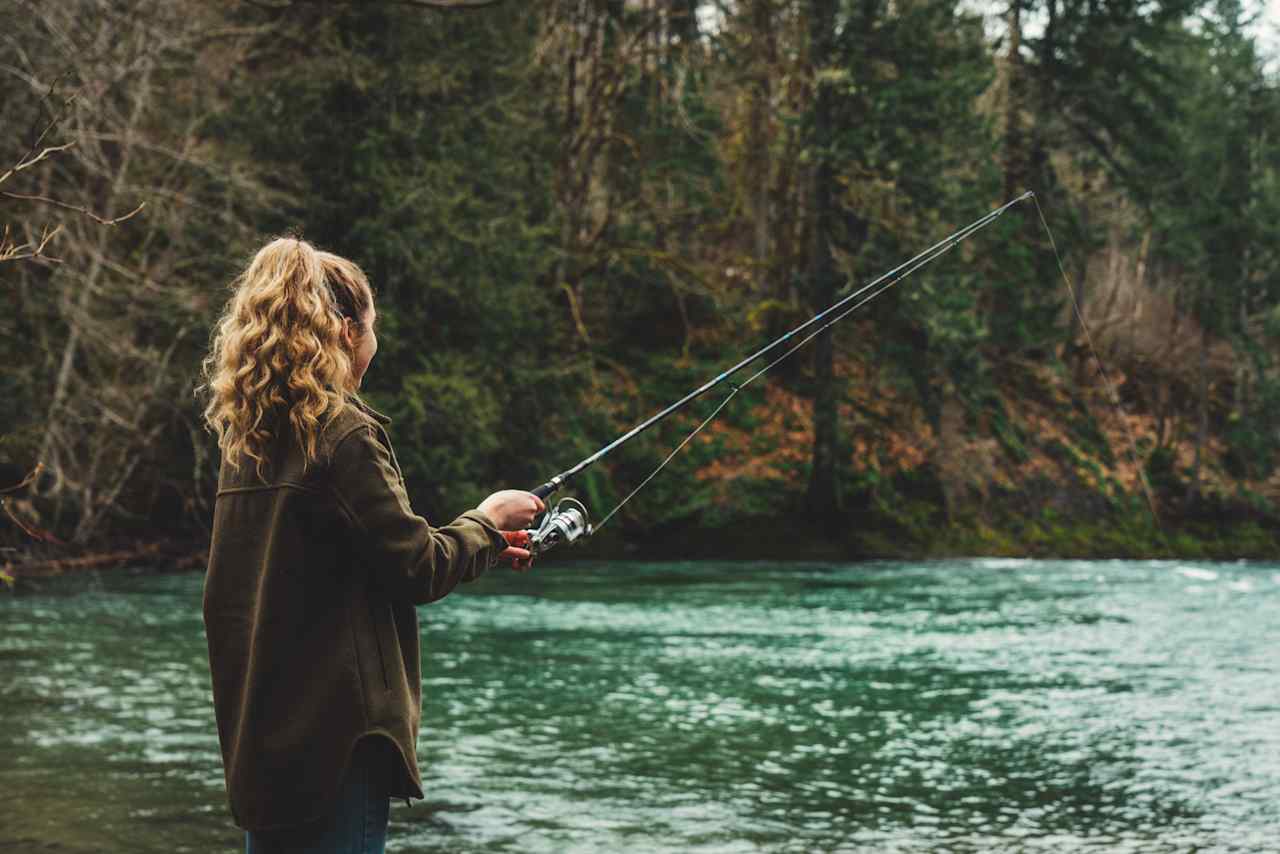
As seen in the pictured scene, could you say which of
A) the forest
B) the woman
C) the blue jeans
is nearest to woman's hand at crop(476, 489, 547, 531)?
the woman

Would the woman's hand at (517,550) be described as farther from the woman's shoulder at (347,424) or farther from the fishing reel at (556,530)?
the woman's shoulder at (347,424)

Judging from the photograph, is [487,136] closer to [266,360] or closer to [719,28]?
[719,28]

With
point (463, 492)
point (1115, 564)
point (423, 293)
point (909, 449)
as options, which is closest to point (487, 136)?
point (423, 293)

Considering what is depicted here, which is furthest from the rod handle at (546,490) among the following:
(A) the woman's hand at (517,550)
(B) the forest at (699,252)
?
(B) the forest at (699,252)

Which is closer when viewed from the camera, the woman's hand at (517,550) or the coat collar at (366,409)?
the coat collar at (366,409)

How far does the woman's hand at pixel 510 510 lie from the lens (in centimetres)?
319

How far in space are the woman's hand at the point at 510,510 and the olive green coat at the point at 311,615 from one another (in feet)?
1.06

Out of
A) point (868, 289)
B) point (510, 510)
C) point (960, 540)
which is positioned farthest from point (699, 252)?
point (510, 510)

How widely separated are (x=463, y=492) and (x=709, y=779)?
1206 centimetres

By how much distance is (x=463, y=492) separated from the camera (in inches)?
779

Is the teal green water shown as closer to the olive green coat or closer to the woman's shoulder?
the olive green coat

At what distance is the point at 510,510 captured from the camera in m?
3.23

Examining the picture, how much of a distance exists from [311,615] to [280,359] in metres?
0.44

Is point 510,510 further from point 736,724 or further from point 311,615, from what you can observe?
point 736,724
